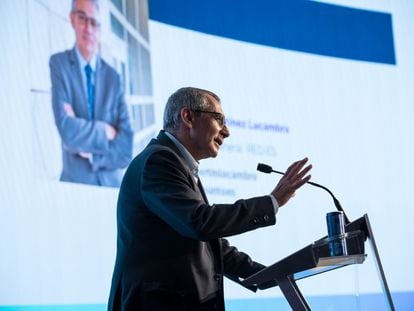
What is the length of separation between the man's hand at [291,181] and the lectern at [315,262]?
179 millimetres

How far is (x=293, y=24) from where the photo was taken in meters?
4.84

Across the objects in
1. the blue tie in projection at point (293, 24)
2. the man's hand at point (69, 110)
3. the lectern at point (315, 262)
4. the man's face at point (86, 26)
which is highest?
the blue tie in projection at point (293, 24)

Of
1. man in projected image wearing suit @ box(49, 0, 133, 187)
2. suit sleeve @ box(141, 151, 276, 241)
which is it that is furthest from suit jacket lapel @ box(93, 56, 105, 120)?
suit sleeve @ box(141, 151, 276, 241)

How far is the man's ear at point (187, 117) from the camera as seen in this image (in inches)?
102

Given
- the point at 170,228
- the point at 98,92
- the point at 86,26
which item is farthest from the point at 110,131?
the point at 170,228

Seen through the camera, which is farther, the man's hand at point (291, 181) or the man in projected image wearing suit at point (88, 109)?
the man in projected image wearing suit at point (88, 109)

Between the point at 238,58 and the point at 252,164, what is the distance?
67 centimetres

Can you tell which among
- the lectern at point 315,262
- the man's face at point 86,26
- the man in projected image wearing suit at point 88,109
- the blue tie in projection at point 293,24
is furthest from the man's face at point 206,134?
the blue tie in projection at point 293,24

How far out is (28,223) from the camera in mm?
3223

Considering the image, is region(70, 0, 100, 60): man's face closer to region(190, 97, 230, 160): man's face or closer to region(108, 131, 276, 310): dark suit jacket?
region(190, 97, 230, 160): man's face

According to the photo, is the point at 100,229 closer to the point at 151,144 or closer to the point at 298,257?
the point at 151,144

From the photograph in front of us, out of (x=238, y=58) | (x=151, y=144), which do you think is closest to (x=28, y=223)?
(x=151, y=144)

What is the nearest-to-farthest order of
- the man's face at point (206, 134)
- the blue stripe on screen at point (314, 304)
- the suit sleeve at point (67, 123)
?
the man's face at point (206, 134), the blue stripe on screen at point (314, 304), the suit sleeve at point (67, 123)

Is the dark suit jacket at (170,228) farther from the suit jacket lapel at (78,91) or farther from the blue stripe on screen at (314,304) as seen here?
the suit jacket lapel at (78,91)
